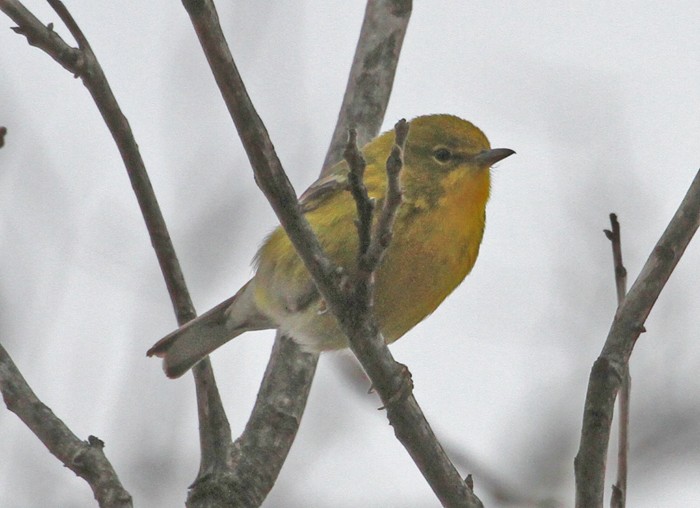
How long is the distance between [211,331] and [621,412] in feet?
10.1

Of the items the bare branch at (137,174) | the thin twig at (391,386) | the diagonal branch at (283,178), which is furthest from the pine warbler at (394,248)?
the thin twig at (391,386)

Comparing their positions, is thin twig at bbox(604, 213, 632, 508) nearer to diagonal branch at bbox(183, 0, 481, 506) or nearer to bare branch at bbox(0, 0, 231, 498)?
diagonal branch at bbox(183, 0, 481, 506)

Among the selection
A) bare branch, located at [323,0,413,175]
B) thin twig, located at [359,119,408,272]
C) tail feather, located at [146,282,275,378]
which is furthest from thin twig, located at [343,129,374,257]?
bare branch, located at [323,0,413,175]

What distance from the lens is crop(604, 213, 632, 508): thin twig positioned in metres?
2.90

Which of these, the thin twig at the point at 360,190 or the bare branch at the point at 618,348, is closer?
the thin twig at the point at 360,190

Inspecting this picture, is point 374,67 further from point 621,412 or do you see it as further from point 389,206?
point 621,412

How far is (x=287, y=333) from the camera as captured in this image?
5.12 meters

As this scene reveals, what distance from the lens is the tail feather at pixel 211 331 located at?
5.13 m

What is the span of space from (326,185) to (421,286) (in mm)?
786

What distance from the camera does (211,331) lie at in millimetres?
5605

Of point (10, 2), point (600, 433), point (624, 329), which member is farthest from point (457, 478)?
point (10, 2)

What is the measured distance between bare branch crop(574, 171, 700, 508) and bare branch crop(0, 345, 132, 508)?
1.57 metres

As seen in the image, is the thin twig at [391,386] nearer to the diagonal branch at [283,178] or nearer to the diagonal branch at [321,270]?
the diagonal branch at [321,270]

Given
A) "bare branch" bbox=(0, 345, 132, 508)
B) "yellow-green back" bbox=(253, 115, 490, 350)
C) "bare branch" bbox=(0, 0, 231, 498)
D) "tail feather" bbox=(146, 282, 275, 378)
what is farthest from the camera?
"tail feather" bbox=(146, 282, 275, 378)
